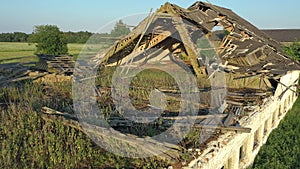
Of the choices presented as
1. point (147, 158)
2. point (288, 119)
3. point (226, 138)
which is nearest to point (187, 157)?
point (147, 158)

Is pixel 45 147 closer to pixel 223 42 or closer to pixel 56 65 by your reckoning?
pixel 223 42

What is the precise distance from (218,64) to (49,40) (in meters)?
24.7

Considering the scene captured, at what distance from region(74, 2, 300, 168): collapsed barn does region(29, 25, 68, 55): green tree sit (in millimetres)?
20786

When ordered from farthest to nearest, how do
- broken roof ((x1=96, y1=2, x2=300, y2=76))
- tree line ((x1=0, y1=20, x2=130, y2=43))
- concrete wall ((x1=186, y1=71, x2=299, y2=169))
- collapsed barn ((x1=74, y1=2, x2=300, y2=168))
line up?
tree line ((x1=0, y1=20, x2=130, y2=43))
broken roof ((x1=96, y1=2, x2=300, y2=76))
collapsed barn ((x1=74, y1=2, x2=300, y2=168))
concrete wall ((x1=186, y1=71, x2=299, y2=169))

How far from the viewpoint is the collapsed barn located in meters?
5.73

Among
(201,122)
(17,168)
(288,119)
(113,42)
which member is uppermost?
(113,42)

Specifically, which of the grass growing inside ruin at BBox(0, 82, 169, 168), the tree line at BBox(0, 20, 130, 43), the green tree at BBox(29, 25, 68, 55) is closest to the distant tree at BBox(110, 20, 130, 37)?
the tree line at BBox(0, 20, 130, 43)

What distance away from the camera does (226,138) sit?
546 cm

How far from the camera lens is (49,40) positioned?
30.2 meters

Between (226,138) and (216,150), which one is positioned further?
(226,138)

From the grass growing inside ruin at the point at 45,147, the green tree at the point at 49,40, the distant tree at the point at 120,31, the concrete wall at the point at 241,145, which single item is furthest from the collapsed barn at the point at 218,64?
the green tree at the point at 49,40

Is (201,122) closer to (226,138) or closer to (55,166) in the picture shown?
(226,138)

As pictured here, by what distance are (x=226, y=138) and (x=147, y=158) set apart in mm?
1731

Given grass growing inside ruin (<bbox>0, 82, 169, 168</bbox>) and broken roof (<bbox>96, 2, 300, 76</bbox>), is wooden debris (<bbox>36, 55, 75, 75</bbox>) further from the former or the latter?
grass growing inside ruin (<bbox>0, 82, 169, 168</bbox>)
